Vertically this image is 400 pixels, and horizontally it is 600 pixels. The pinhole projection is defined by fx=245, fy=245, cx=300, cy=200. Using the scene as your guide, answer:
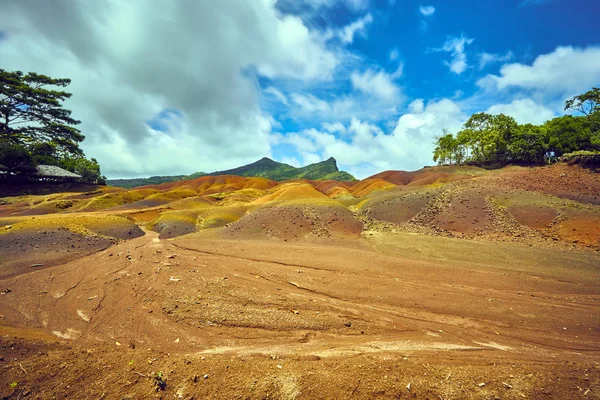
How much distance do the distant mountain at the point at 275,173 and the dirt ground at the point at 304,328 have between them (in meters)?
96.3

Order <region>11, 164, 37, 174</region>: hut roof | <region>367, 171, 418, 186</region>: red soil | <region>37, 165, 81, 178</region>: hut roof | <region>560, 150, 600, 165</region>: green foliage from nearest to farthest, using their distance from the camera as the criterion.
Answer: <region>560, 150, 600, 165</region>: green foliage, <region>11, 164, 37, 174</region>: hut roof, <region>37, 165, 81, 178</region>: hut roof, <region>367, 171, 418, 186</region>: red soil

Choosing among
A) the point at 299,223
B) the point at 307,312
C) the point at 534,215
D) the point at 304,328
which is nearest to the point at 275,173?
→ the point at 299,223

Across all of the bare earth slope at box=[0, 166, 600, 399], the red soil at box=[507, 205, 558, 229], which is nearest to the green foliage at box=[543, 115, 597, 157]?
the bare earth slope at box=[0, 166, 600, 399]

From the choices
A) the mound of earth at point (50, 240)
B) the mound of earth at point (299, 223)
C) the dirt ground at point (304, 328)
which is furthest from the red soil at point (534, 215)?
the mound of earth at point (50, 240)

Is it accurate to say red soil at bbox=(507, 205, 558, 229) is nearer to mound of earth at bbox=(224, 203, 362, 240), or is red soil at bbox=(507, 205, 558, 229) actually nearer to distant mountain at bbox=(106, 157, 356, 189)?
mound of earth at bbox=(224, 203, 362, 240)

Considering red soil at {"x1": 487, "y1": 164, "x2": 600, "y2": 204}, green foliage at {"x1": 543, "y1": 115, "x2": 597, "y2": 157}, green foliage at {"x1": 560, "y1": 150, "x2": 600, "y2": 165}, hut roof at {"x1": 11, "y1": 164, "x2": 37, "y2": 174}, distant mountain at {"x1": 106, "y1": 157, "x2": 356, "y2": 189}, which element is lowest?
red soil at {"x1": 487, "y1": 164, "x2": 600, "y2": 204}

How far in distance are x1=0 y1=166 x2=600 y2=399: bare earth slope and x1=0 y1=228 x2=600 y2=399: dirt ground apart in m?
0.04

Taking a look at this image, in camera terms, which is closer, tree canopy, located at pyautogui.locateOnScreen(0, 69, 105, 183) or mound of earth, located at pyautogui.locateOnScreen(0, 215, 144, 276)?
mound of earth, located at pyautogui.locateOnScreen(0, 215, 144, 276)

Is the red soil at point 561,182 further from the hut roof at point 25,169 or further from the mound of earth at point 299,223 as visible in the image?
the hut roof at point 25,169

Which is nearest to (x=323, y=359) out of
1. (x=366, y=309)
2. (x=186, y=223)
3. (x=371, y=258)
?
(x=366, y=309)

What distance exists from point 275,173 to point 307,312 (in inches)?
5586

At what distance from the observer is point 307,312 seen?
6238 millimetres

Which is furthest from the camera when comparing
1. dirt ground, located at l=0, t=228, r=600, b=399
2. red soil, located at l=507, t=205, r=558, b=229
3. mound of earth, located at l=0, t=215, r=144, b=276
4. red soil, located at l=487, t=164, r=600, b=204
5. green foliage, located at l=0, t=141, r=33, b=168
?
green foliage, located at l=0, t=141, r=33, b=168

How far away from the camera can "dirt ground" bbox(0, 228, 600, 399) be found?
3.82m
